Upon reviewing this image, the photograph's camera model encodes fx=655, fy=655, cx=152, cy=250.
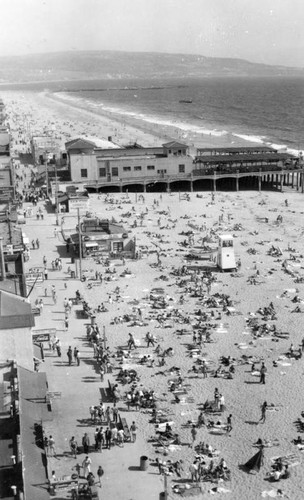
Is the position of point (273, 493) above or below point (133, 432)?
below

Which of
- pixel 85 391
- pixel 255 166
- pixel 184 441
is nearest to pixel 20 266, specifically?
pixel 85 391

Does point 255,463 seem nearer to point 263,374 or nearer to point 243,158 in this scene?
point 263,374

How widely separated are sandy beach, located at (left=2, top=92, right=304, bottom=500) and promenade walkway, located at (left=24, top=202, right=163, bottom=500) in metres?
0.07

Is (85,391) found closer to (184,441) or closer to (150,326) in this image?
(184,441)

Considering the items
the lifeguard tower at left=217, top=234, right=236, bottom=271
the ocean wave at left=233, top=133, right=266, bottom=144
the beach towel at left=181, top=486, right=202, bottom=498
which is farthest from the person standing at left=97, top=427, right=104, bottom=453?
the ocean wave at left=233, top=133, right=266, bottom=144

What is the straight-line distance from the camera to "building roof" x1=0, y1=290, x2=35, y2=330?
2405 cm

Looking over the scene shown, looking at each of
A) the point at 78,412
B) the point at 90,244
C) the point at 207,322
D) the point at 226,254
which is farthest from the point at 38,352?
the point at 90,244

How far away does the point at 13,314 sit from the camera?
24141mm

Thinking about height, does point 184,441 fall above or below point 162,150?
below

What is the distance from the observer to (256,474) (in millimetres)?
21703

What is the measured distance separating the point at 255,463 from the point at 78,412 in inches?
287

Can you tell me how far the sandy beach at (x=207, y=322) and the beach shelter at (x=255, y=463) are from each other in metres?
0.28

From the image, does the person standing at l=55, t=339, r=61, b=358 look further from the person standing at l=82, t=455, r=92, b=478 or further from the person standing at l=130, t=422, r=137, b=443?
the person standing at l=82, t=455, r=92, b=478

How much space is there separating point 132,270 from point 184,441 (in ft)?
69.1
